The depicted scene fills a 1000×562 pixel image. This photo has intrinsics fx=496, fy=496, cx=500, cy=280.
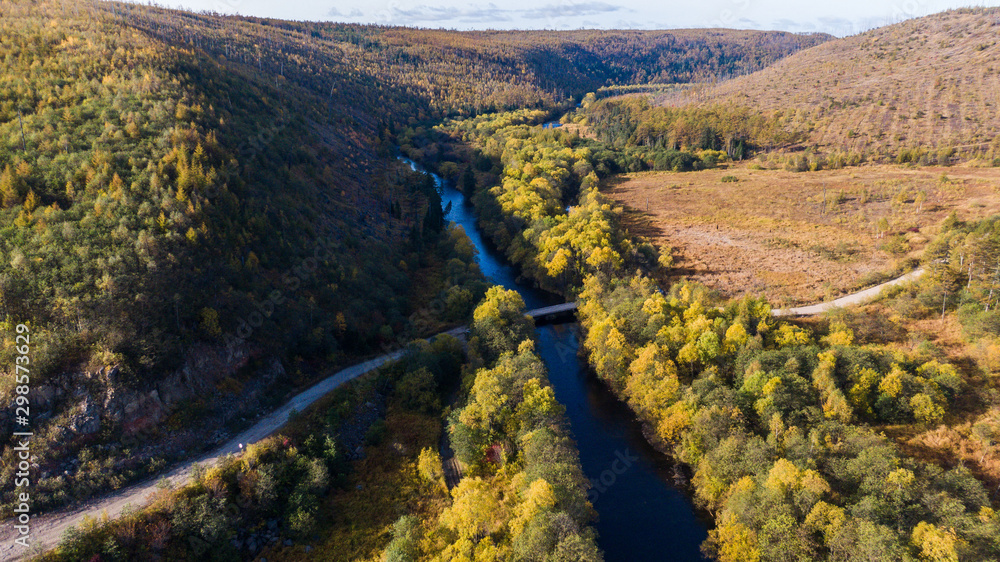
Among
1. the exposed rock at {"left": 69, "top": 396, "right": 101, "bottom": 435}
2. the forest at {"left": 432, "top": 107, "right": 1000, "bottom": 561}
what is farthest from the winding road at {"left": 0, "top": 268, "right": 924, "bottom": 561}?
the forest at {"left": 432, "top": 107, "right": 1000, "bottom": 561}

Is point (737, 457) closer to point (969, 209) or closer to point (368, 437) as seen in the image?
point (368, 437)

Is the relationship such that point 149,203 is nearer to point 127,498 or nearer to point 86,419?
point 86,419

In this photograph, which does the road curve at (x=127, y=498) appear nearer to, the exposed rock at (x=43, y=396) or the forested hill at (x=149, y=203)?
the exposed rock at (x=43, y=396)

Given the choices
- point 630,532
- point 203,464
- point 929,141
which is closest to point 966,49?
point 929,141

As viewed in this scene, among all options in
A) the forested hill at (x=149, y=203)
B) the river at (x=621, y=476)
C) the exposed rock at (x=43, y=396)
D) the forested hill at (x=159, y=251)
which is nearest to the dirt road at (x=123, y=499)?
the forested hill at (x=159, y=251)

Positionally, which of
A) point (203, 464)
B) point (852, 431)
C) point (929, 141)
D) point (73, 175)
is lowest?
point (203, 464)
